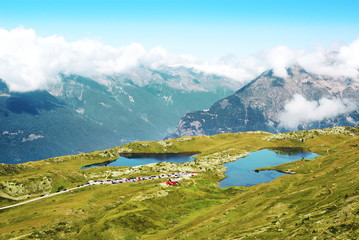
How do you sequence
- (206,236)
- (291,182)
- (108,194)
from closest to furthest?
(206,236), (291,182), (108,194)

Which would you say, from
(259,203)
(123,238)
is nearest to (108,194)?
(123,238)

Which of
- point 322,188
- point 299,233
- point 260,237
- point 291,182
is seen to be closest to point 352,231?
point 299,233

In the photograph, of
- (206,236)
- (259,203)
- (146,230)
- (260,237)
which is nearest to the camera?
(260,237)

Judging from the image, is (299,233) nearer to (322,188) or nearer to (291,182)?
(322,188)

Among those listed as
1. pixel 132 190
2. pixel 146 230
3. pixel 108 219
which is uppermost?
pixel 132 190

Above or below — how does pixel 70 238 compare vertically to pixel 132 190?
below

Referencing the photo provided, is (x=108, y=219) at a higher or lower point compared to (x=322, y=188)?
higher

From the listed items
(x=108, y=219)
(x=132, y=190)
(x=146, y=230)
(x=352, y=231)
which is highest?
(x=132, y=190)

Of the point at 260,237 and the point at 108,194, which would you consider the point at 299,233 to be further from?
the point at 108,194

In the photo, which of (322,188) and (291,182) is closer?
(322,188)
